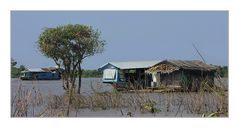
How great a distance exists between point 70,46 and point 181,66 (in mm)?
2046

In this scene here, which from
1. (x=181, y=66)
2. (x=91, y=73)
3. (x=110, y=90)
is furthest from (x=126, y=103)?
(x=181, y=66)

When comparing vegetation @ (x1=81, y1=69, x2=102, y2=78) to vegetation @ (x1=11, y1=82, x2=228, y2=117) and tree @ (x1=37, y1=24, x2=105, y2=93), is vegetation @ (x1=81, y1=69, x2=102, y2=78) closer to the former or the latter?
tree @ (x1=37, y1=24, x2=105, y2=93)

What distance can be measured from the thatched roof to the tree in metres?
1.05

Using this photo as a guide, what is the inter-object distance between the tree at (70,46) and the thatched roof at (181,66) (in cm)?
105

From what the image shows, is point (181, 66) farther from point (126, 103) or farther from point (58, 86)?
point (58, 86)

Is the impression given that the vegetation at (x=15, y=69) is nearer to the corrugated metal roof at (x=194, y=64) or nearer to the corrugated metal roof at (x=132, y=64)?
the corrugated metal roof at (x=132, y=64)

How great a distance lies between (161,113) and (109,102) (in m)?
0.86

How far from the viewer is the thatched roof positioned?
23.0 ft

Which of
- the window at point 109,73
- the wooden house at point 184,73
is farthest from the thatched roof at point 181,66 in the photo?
the window at point 109,73

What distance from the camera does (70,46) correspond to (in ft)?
22.6

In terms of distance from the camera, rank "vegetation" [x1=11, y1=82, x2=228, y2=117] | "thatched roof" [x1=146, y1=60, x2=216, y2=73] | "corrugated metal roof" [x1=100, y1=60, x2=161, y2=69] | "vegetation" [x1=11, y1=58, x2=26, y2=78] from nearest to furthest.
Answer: "vegetation" [x1=11, y1=58, x2=26, y2=78] < "vegetation" [x1=11, y1=82, x2=228, y2=117] < "corrugated metal roof" [x1=100, y1=60, x2=161, y2=69] < "thatched roof" [x1=146, y1=60, x2=216, y2=73]

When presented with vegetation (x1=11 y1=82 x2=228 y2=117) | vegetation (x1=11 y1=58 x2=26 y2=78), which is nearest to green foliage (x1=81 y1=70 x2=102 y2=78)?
vegetation (x1=11 y1=82 x2=228 y2=117)

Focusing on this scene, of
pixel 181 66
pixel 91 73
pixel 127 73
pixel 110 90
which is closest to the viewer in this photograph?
pixel 91 73
